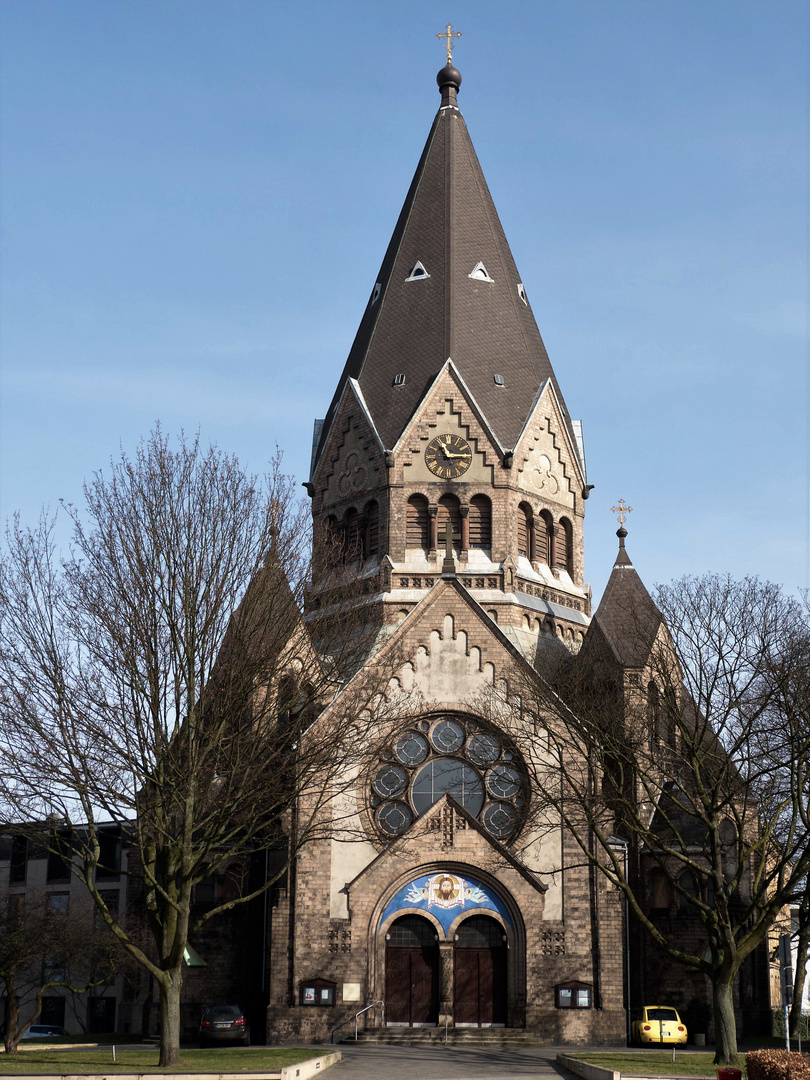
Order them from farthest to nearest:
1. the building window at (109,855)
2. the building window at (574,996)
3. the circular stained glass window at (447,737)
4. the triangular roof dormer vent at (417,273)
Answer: the building window at (109,855)
the triangular roof dormer vent at (417,273)
the circular stained glass window at (447,737)
the building window at (574,996)

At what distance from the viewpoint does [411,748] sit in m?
37.8

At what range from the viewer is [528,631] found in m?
42.7

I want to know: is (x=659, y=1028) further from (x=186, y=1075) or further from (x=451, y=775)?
(x=186, y=1075)

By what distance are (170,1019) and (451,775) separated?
14.3m

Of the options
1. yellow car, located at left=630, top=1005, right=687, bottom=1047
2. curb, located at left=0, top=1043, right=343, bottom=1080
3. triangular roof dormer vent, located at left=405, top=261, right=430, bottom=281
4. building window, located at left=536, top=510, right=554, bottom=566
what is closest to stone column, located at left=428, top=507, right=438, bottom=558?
building window, located at left=536, top=510, right=554, bottom=566

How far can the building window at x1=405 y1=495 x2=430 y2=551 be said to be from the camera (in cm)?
4356

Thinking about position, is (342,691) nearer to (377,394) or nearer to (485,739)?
(485,739)

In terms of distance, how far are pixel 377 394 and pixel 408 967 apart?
64.7 ft

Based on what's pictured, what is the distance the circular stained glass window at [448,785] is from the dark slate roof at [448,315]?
1207 centimetres

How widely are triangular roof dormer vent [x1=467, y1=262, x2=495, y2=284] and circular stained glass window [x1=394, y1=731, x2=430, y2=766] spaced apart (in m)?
18.4

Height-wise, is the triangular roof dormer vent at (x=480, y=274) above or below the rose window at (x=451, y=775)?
above

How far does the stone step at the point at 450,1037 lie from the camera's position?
33.1 metres

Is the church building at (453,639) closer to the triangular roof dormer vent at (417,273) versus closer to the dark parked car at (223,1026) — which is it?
the triangular roof dormer vent at (417,273)

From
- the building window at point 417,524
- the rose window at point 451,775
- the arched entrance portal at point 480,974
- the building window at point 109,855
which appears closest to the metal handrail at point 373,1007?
the arched entrance portal at point 480,974
